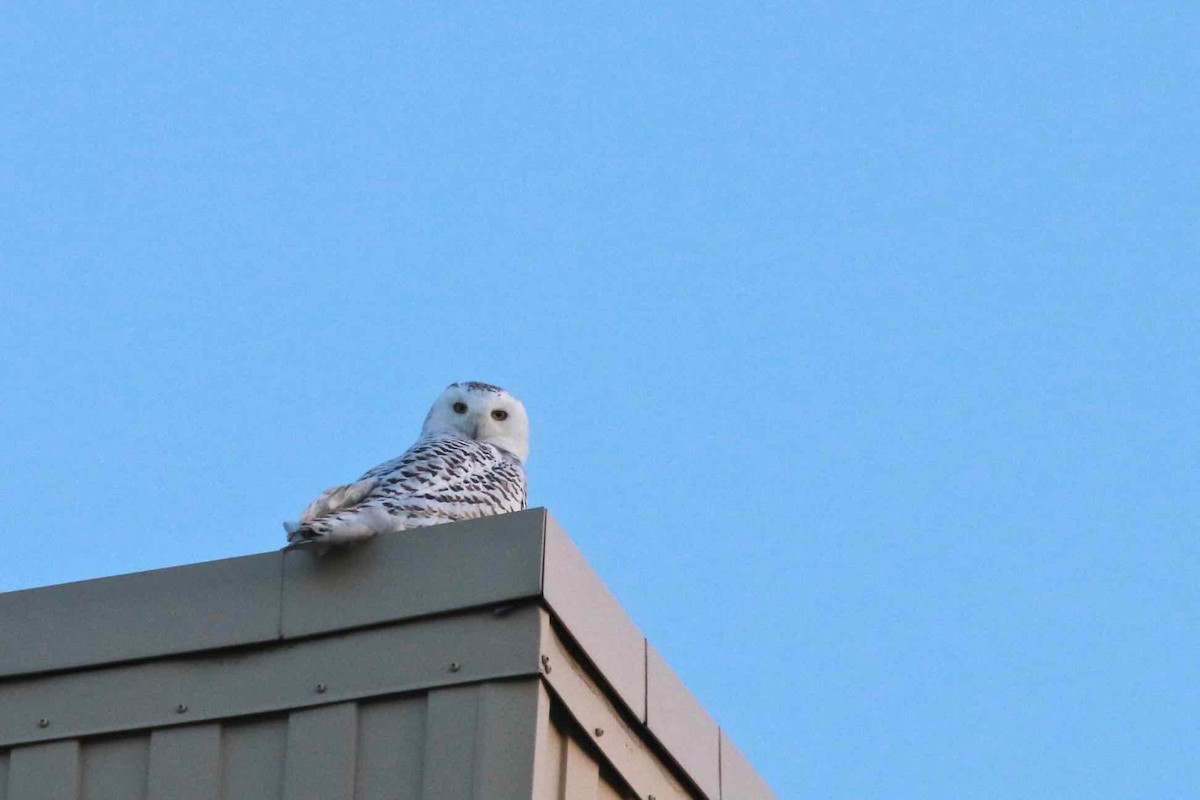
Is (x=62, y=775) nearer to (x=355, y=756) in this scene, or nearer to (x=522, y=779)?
(x=355, y=756)

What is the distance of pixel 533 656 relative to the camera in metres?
4.52

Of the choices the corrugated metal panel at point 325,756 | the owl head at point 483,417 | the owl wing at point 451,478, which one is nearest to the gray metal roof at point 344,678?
the corrugated metal panel at point 325,756

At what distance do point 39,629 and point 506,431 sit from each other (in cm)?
442

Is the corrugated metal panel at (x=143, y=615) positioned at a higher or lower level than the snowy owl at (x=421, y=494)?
lower

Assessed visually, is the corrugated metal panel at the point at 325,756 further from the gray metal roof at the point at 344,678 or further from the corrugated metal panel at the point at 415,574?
the corrugated metal panel at the point at 415,574

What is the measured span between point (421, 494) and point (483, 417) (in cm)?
326

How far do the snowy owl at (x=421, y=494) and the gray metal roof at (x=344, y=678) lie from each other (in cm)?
9

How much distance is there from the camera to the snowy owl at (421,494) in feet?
16.2

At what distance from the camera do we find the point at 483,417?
933 centimetres

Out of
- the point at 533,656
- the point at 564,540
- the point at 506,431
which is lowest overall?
the point at 533,656

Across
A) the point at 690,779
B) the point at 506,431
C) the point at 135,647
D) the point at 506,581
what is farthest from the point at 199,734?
the point at 506,431

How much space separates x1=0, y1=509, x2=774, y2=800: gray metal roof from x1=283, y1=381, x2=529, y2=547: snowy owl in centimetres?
9

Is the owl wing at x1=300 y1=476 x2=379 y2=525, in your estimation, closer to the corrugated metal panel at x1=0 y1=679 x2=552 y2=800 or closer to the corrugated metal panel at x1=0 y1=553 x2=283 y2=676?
the corrugated metal panel at x1=0 y1=553 x2=283 y2=676

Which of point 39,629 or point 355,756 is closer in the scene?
point 355,756
